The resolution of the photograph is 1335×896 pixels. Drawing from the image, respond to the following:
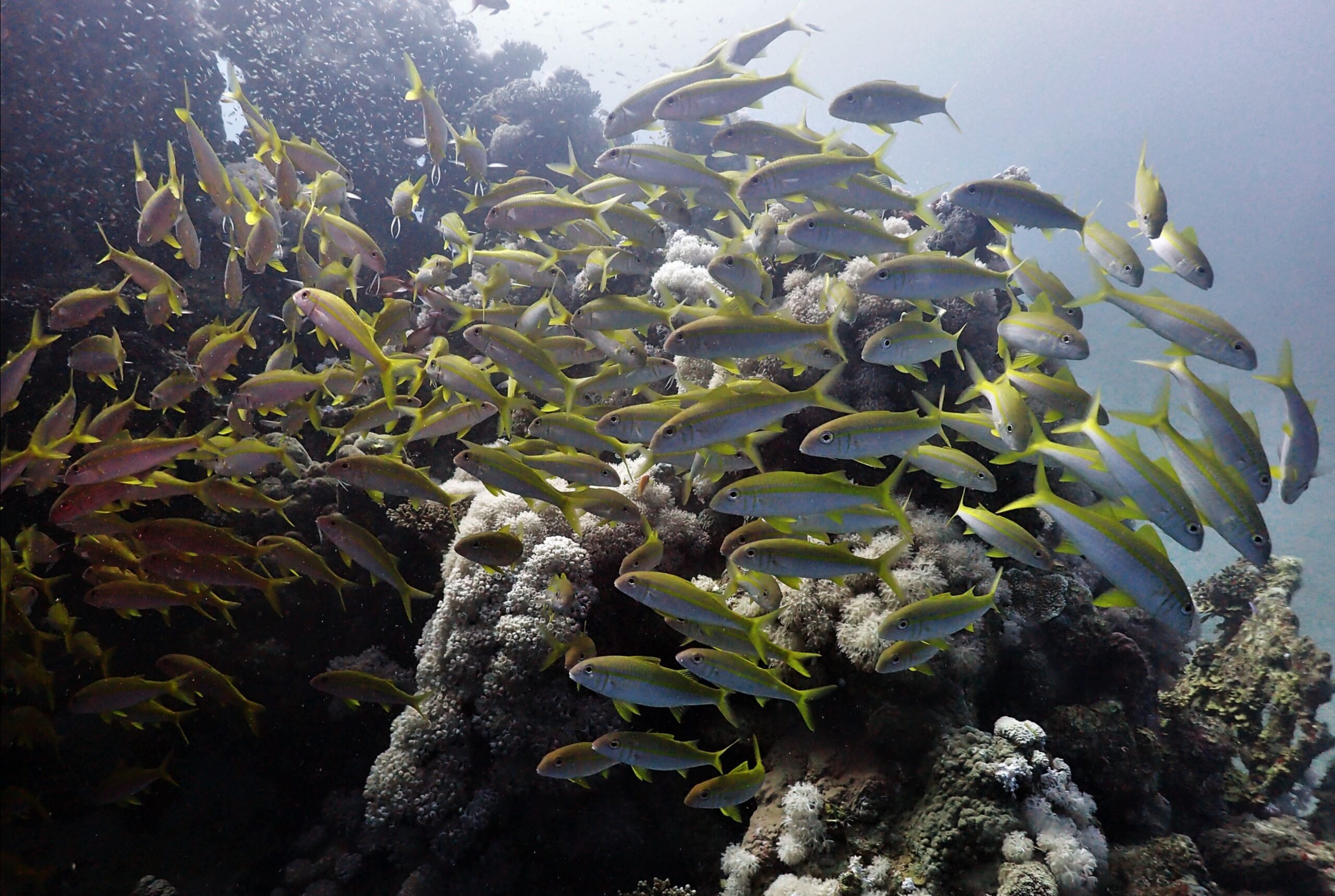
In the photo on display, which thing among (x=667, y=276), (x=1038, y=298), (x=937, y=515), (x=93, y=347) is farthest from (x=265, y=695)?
(x=1038, y=298)

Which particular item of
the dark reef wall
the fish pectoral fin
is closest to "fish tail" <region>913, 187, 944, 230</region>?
the fish pectoral fin

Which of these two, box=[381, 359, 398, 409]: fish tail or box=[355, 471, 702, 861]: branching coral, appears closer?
box=[381, 359, 398, 409]: fish tail

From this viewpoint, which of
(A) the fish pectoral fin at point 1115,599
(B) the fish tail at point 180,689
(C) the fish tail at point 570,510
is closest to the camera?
(A) the fish pectoral fin at point 1115,599

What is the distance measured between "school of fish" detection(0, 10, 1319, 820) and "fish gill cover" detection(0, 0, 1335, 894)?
0.03 m

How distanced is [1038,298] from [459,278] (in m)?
8.73

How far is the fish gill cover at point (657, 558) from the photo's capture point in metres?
2.95

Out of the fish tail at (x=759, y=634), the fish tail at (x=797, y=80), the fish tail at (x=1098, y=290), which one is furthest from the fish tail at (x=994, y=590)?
the fish tail at (x=797, y=80)

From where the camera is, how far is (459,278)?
9.64 m

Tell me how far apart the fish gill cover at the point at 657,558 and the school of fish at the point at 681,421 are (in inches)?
1.1

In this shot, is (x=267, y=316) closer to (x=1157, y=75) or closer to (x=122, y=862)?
(x=122, y=862)

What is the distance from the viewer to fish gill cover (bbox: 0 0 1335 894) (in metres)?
2.95

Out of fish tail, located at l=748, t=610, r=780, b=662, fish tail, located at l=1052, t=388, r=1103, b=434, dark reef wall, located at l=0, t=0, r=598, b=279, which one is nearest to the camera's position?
fish tail, located at l=1052, t=388, r=1103, b=434

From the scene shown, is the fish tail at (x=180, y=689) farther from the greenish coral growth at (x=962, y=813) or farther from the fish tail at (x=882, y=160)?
the fish tail at (x=882, y=160)

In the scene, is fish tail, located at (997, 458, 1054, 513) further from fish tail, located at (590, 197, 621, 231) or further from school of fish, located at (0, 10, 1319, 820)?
fish tail, located at (590, 197, 621, 231)
